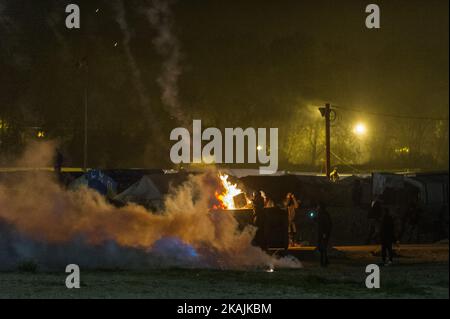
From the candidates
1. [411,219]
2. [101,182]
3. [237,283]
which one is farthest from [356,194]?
[237,283]

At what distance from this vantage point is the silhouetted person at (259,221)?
20969 mm

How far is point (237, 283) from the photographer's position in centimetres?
1627

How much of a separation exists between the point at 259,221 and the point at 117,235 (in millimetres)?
3869

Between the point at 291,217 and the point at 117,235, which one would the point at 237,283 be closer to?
the point at 117,235

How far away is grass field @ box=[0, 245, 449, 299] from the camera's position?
48.1ft

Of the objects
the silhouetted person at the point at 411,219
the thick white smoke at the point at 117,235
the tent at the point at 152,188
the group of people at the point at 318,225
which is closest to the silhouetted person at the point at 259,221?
the group of people at the point at 318,225

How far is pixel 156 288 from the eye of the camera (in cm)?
1541

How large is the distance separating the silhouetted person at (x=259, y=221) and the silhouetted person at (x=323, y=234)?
1497 mm

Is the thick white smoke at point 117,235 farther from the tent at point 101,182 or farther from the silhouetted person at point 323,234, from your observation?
the tent at point 101,182

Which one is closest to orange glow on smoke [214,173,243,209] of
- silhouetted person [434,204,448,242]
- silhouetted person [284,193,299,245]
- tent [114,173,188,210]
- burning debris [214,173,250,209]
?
burning debris [214,173,250,209]

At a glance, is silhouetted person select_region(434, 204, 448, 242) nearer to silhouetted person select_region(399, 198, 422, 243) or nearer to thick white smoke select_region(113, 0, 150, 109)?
silhouetted person select_region(399, 198, 422, 243)

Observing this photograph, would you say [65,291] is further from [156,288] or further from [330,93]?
[330,93]

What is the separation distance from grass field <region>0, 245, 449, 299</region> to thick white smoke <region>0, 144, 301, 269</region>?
2.87 feet
